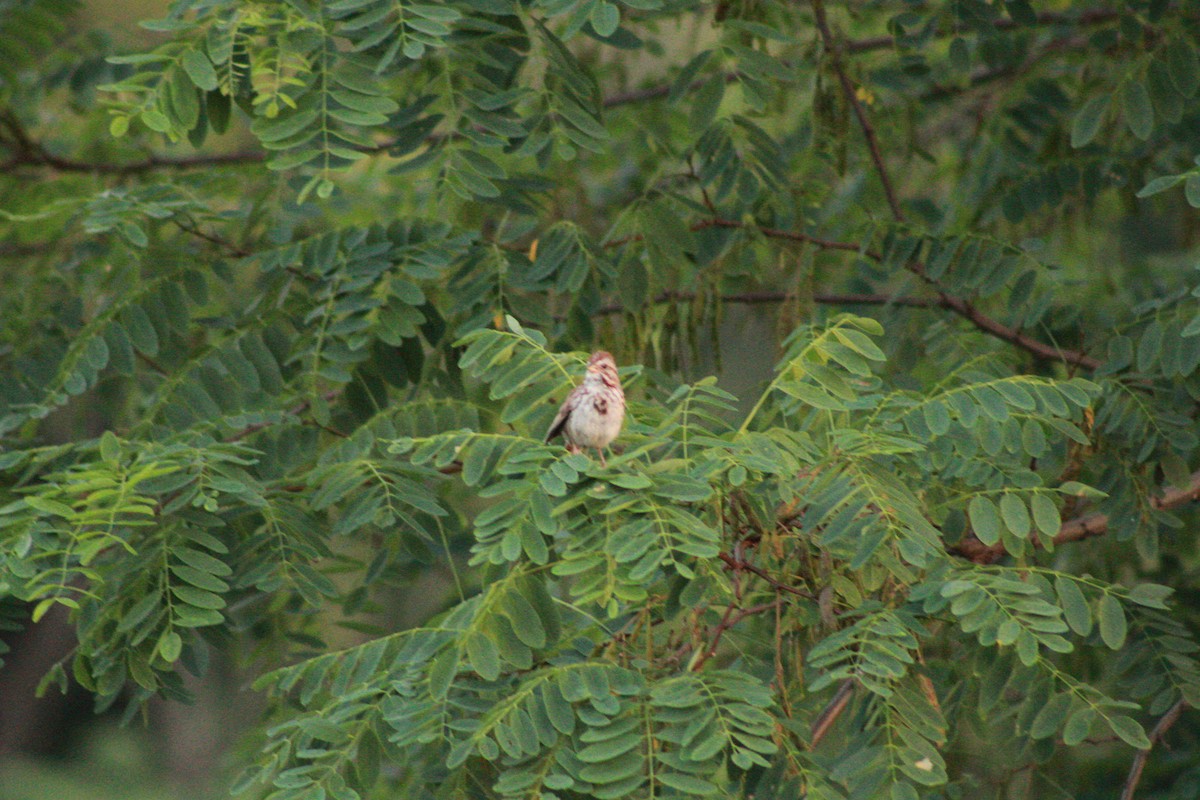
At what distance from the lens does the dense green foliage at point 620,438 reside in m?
2.97

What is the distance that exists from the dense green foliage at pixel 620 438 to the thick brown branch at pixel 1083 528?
1.1 inches

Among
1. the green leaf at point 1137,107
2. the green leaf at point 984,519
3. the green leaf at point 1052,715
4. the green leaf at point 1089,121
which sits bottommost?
the green leaf at point 1052,715

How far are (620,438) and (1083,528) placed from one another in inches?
67.7

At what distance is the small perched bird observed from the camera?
3.20 meters

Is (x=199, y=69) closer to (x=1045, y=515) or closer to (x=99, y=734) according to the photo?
(x=1045, y=515)

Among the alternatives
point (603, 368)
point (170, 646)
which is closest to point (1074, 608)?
point (603, 368)

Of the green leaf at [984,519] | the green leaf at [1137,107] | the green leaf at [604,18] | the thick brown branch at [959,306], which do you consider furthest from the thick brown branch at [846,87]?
the green leaf at [984,519]

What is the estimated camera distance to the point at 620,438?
3248 millimetres

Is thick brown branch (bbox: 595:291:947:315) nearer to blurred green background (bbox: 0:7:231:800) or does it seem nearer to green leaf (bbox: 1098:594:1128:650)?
green leaf (bbox: 1098:594:1128:650)

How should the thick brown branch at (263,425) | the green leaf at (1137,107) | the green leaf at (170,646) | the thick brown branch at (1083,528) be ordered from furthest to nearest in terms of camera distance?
1. the green leaf at (1137,107)
2. the thick brown branch at (263,425)
3. the thick brown branch at (1083,528)
4. the green leaf at (170,646)

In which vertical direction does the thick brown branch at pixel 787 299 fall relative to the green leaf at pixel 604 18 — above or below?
below

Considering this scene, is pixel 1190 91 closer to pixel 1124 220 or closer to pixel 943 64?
pixel 943 64

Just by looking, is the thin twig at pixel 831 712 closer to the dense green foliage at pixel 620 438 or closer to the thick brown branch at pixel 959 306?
the dense green foliage at pixel 620 438

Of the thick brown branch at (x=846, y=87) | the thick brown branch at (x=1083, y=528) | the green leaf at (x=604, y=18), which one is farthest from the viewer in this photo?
the thick brown branch at (x=846, y=87)
